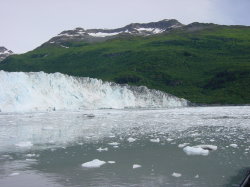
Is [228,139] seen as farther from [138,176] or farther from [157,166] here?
[138,176]

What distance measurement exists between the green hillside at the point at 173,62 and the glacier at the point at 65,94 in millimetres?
20063

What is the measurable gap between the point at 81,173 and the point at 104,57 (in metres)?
139

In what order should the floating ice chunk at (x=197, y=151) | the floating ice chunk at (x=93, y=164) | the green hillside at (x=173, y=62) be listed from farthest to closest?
the green hillside at (x=173, y=62), the floating ice chunk at (x=197, y=151), the floating ice chunk at (x=93, y=164)

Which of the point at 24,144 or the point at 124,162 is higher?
the point at 124,162

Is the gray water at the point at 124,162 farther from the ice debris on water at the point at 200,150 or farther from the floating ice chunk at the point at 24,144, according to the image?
the ice debris on water at the point at 200,150

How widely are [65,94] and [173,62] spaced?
70252 millimetres

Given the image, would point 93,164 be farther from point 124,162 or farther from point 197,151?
point 197,151

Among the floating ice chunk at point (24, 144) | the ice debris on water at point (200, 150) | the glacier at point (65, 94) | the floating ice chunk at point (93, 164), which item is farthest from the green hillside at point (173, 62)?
the floating ice chunk at point (93, 164)

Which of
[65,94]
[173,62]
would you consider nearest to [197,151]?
[65,94]

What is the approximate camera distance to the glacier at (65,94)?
55.6 meters

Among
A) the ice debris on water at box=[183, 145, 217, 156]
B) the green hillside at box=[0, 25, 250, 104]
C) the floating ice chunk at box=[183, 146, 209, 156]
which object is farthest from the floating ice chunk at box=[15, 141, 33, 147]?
the green hillside at box=[0, 25, 250, 104]

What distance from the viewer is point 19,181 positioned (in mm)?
11562

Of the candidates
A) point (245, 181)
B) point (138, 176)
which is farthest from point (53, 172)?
point (245, 181)

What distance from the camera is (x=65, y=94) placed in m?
63.6
